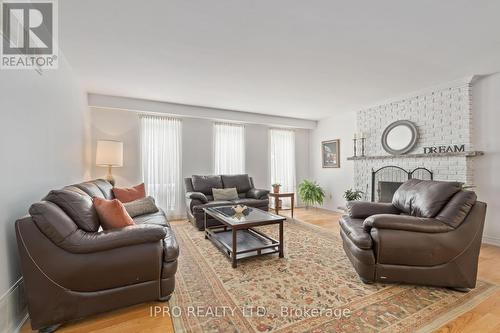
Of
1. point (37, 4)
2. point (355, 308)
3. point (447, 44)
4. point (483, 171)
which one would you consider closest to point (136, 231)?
point (355, 308)

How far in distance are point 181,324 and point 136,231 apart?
73 cm

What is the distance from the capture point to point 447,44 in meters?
2.34

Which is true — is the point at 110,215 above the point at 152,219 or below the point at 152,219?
above

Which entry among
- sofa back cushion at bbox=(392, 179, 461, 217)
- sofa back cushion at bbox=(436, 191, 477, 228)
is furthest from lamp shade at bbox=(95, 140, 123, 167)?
sofa back cushion at bbox=(436, 191, 477, 228)

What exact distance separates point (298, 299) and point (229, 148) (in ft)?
12.7

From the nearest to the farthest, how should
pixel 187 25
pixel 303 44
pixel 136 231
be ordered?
1. pixel 136 231
2. pixel 187 25
3. pixel 303 44

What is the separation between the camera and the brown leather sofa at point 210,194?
12.3 feet

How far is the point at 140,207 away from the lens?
2951 millimetres

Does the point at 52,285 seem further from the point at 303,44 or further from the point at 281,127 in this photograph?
the point at 281,127

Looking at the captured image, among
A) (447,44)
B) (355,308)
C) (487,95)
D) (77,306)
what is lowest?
(355,308)

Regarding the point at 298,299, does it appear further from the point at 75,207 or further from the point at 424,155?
the point at 424,155

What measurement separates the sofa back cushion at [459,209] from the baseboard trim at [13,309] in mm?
3308
